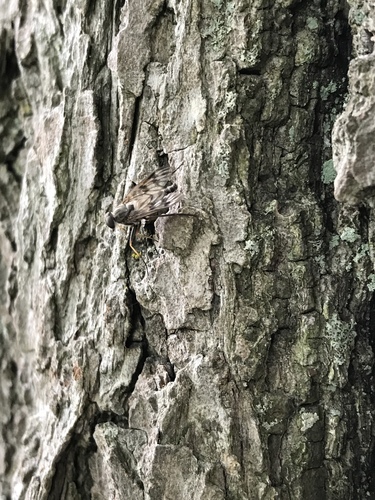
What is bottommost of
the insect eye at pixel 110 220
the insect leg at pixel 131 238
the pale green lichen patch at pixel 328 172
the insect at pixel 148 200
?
the insect leg at pixel 131 238

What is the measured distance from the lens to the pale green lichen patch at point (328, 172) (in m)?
1.52

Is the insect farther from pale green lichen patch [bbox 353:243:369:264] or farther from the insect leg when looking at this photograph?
pale green lichen patch [bbox 353:243:369:264]

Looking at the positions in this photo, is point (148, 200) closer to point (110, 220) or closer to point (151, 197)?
point (151, 197)

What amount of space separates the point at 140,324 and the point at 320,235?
54 cm

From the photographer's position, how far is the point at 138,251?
1.67 m

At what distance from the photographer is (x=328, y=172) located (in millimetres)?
1523

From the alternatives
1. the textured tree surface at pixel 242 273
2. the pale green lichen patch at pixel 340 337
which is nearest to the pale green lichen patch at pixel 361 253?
the textured tree surface at pixel 242 273

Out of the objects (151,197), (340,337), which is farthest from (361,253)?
(151,197)

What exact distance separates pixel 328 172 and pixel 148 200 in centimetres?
46

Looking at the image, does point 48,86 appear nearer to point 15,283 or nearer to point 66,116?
point 66,116

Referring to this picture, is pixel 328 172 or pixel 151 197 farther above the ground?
pixel 328 172

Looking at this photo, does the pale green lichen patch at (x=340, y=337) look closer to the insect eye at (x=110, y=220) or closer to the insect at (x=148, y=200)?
the insect at (x=148, y=200)

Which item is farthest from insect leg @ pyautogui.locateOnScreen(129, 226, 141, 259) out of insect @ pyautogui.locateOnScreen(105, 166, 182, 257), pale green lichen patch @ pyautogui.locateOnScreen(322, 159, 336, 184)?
pale green lichen patch @ pyautogui.locateOnScreen(322, 159, 336, 184)

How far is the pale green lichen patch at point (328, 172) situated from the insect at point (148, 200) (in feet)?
1.20
